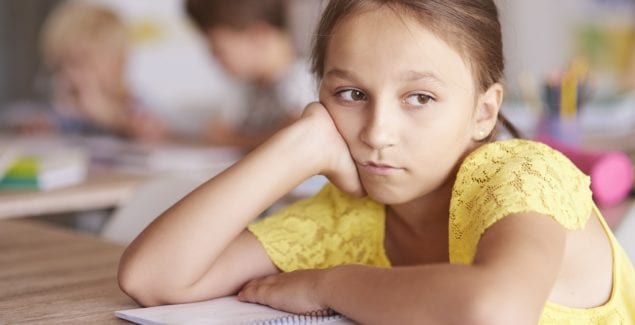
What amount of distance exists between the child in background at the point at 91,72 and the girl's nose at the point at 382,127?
7.13 feet

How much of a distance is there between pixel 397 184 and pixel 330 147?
0.10m

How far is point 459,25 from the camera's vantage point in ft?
3.96

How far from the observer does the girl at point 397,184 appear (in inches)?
43.5

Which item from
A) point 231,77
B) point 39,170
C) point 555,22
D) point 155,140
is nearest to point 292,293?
point 39,170

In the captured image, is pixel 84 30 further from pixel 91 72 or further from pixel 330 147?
pixel 330 147

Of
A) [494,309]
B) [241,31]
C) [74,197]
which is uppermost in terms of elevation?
[241,31]

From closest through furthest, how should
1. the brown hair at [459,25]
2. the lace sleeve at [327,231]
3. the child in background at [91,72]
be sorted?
the brown hair at [459,25], the lace sleeve at [327,231], the child in background at [91,72]

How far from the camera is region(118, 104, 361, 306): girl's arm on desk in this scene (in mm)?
1204

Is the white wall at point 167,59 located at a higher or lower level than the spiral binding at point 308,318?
higher

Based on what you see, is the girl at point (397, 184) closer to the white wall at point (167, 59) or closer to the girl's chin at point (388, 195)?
the girl's chin at point (388, 195)

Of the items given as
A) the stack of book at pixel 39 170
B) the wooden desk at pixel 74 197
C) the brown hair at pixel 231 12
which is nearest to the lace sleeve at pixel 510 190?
the wooden desk at pixel 74 197

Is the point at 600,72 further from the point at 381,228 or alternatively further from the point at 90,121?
the point at 381,228

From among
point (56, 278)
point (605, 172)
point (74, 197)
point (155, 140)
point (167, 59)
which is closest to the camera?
point (56, 278)

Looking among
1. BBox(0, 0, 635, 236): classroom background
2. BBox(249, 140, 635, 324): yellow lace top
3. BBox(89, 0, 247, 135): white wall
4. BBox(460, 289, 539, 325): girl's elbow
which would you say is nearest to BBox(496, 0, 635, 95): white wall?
BBox(0, 0, 635, 236): classroom background
